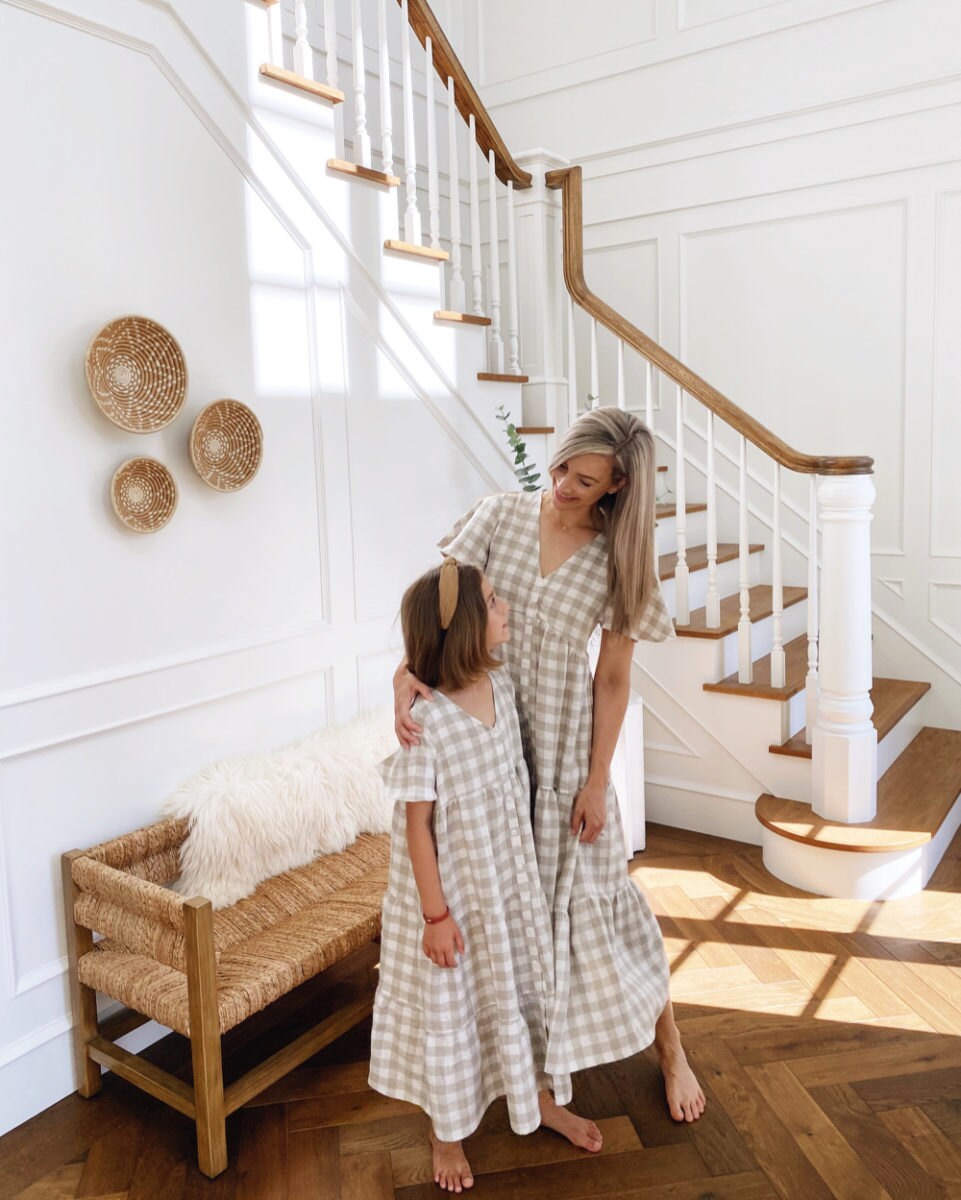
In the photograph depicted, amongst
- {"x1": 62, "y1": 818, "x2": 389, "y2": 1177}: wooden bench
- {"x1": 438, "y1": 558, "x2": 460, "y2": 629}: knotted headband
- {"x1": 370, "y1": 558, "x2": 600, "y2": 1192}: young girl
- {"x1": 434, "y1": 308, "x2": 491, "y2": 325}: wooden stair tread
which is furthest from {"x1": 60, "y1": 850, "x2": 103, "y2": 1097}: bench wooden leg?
{"x1": 434, "y1": 308, "x2": 491, "y2": 325}: wooden stair tread

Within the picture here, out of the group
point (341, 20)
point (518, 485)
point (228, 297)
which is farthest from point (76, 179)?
point (341, 20)

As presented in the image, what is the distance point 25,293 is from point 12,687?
2.74 ft

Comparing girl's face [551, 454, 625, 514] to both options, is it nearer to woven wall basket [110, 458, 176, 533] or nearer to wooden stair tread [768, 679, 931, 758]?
woven wall basket [110, 458, 176, 533]

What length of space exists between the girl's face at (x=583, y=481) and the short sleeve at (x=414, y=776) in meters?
0.52

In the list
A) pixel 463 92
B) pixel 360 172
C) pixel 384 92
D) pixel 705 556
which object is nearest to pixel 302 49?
pixel 360 172

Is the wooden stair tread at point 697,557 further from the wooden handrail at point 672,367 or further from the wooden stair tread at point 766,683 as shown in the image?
the wooden handrail at point 672,367

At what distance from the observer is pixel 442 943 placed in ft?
5.80

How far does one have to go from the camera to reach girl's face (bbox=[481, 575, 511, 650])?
5.65 ft

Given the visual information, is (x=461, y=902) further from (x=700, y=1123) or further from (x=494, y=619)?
(x=700, y=1123)

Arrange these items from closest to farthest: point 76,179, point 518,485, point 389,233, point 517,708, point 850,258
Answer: point 517,708 → point 76,179 → point 389,233 → point 518,485 → point 850,258

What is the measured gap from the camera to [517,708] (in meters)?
1.98

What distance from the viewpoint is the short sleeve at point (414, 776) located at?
1.72 m

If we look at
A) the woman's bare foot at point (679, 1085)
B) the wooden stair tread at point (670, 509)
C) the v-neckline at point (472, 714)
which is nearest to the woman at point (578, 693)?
the v-neckline at point (472, 714)

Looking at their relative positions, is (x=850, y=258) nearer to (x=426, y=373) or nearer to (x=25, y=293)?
(x=426, y=373)
